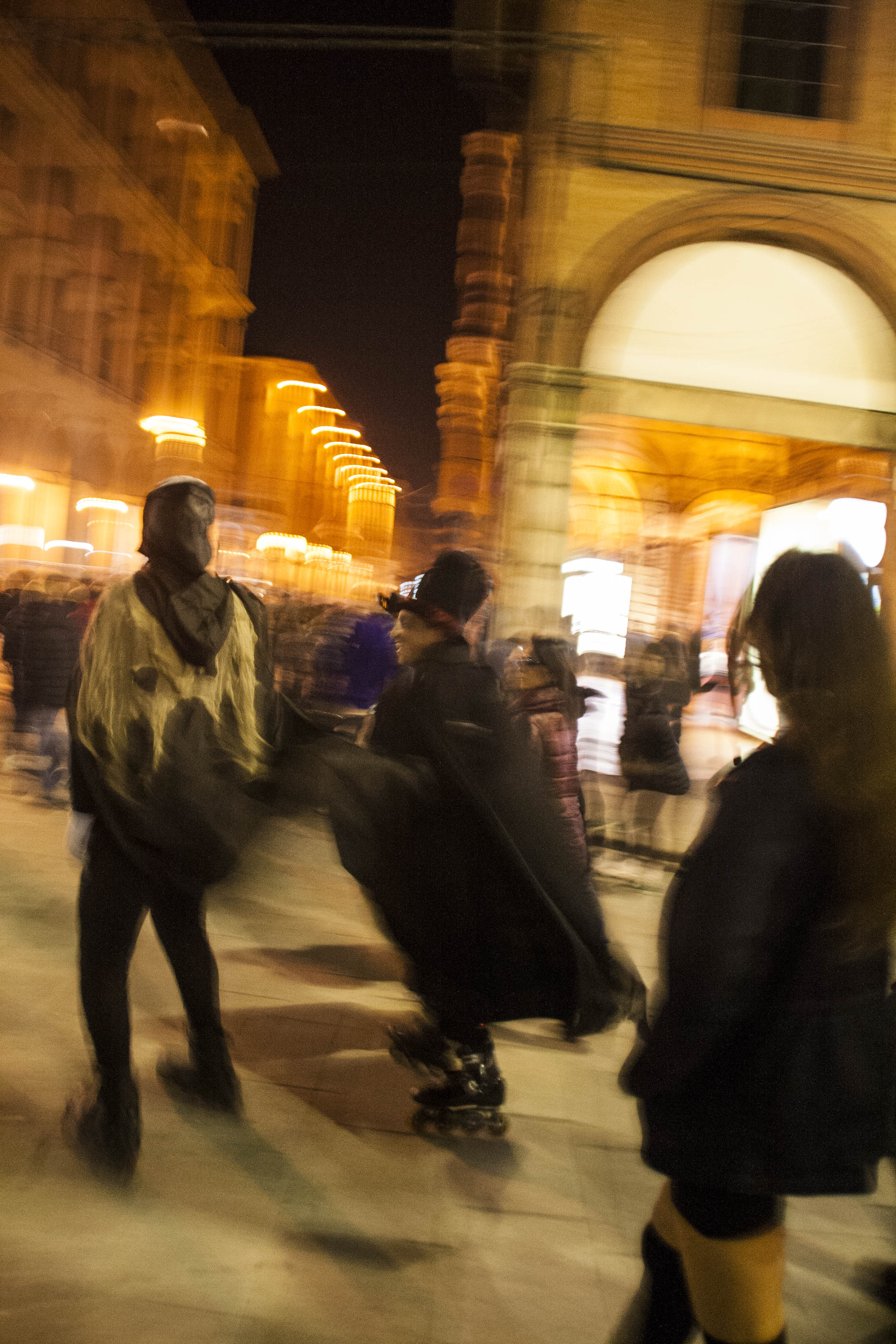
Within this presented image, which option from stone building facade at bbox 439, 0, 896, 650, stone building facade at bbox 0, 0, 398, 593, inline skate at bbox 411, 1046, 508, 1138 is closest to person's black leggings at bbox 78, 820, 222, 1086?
inline skate at bbox 411, 1046, 508, 1138

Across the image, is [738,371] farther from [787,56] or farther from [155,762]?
[155,762]

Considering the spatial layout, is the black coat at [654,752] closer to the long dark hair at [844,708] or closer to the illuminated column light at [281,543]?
the long dark hair at [844,708]

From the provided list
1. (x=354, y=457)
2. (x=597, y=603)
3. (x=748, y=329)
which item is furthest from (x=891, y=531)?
(x=354, y=457)

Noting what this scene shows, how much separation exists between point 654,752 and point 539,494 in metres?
4.72

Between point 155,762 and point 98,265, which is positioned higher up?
point 98,265

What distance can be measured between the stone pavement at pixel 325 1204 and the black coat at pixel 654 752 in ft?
10.2

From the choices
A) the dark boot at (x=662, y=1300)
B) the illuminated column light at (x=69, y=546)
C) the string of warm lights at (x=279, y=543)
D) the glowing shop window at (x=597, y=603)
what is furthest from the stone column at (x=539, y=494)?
the illuminated column light at (x=69, y=546)

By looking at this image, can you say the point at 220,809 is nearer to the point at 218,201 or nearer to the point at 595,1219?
the point at 595,1219

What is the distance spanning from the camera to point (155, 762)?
2959 millimetres

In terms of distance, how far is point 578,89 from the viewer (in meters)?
11.4

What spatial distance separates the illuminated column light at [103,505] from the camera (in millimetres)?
32500

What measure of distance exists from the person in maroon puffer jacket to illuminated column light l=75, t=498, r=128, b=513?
29.3m

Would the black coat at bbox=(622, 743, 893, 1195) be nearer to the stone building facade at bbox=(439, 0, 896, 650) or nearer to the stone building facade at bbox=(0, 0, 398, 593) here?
the stone building facade at bbox=(439, 0, 896, 650)

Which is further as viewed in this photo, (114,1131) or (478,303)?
(478,303)
